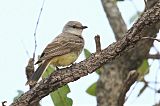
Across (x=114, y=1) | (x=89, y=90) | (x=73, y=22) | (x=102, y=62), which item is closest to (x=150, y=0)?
(x=114, y=1)

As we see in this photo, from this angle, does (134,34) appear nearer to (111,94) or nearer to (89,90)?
(89,90)

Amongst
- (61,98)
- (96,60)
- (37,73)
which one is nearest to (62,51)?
(61,98)

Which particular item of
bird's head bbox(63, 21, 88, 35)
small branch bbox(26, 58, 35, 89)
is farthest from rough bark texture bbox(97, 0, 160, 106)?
small branch bbox(26, 58, 35, 89)

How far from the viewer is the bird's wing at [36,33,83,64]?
4.30 metres

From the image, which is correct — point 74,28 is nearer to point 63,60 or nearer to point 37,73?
point 63,60

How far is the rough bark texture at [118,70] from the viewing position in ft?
16.2

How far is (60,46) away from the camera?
460 cm

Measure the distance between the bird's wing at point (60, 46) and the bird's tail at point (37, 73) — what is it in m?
0.06

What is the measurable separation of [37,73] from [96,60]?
2.10 ft

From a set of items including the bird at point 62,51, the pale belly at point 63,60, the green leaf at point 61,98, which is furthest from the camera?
the pale belly at point 63,60

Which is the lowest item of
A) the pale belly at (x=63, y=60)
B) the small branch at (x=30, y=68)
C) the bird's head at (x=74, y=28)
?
the pale belly at (x=63, y=60)

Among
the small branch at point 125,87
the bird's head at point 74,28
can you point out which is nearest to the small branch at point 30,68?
the small branch at point 125,87

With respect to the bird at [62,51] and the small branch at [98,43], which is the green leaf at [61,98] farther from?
the small branch at [98,43]

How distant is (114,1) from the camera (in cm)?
564
